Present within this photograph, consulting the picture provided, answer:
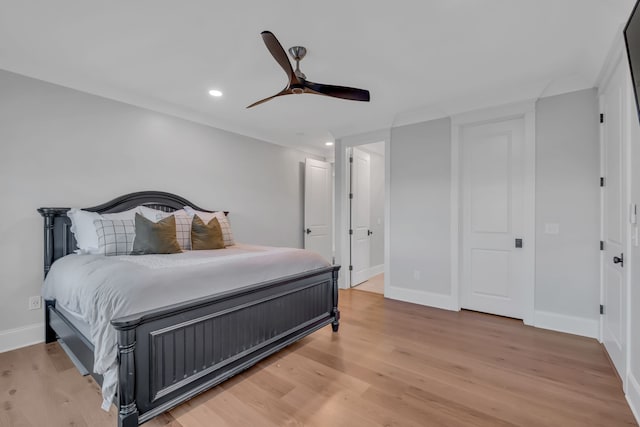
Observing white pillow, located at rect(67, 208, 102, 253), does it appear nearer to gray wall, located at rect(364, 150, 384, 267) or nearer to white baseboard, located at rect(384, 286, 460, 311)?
white baseboard, located at rect(384, 286, 460, 311)

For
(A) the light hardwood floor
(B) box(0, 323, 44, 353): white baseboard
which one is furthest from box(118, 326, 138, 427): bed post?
(B) box(0, 323, 44, 353): white baseboard

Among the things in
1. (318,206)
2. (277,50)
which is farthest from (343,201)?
(277,50)

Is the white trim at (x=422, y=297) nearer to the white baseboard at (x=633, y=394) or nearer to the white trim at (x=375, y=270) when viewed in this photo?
the white trim at (x=375, y=270)

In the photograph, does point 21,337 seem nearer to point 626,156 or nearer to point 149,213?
point 149,213

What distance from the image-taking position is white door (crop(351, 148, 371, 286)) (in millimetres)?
4660

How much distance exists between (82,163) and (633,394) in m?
4.66

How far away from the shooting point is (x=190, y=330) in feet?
5.72

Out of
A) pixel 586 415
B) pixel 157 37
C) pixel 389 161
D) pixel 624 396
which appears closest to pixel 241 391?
pixel 586 415

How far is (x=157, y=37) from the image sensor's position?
216 cm

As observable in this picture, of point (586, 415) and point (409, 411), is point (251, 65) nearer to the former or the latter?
point (409, 411)

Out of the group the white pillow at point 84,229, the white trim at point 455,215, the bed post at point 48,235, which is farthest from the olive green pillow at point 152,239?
the white trim at point 455,215

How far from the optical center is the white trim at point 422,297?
11.7 ft

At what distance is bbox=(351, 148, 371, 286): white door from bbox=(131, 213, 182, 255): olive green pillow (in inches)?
106

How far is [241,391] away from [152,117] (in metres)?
3.11
